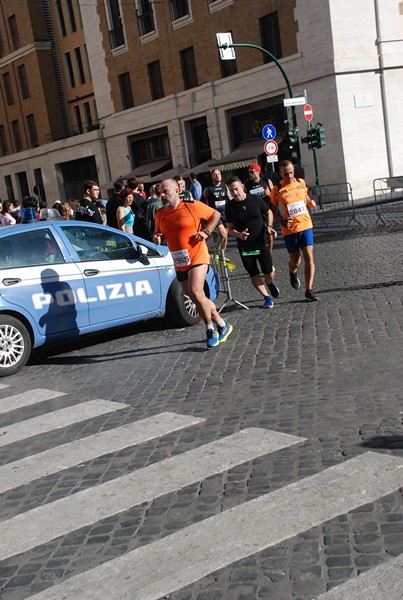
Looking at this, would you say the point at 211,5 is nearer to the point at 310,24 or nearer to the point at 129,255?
the point at 310,24

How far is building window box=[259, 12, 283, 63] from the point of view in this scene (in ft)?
108

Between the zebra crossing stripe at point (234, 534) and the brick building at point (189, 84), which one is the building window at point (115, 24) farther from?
the zebra crossing stripe at point (234, 534)

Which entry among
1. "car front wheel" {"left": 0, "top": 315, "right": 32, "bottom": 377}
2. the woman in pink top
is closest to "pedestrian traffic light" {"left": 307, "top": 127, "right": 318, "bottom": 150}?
the woman in pink top

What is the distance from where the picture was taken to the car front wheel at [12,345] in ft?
28.0

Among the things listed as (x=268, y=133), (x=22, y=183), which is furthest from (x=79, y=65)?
(x=268, y=133)

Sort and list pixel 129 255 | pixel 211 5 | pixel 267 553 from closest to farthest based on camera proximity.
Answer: pixel 267 553, pixel 129 255, pixel 211 5

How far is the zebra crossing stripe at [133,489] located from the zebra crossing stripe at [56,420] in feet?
4.84

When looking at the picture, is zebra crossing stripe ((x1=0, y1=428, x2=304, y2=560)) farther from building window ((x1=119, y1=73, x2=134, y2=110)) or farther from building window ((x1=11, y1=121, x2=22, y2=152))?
building window ((x1=11, y1=121, x2=22, y2=152))

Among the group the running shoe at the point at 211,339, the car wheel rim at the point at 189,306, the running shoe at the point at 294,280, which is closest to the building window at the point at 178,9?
the running shoe at the point at 294,280

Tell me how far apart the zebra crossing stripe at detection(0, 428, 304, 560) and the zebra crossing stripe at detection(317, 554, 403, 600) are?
5.02 ft

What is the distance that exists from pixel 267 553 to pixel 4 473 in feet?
7.57

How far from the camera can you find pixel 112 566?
3.83 m

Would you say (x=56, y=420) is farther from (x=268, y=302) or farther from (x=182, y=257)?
(x=268, y=302)

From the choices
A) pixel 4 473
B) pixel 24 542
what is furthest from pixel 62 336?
pixel 24 542
